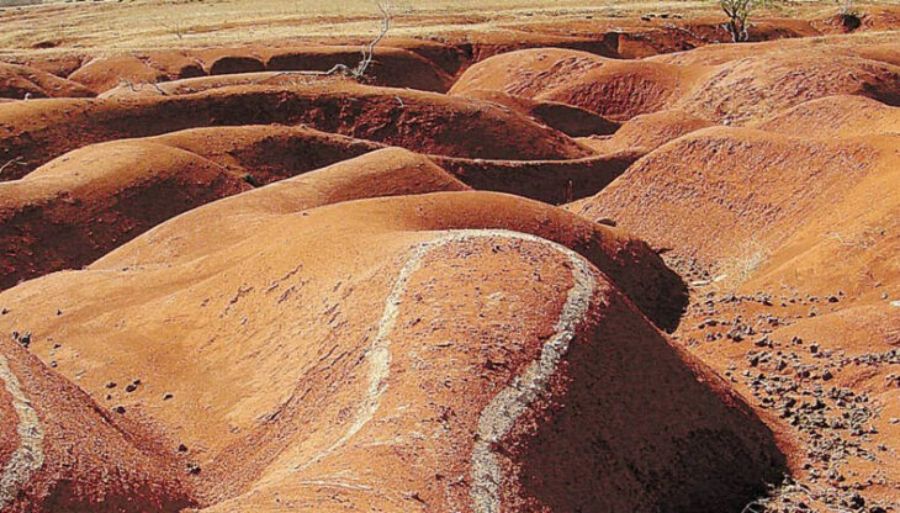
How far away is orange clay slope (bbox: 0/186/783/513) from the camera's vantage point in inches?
255

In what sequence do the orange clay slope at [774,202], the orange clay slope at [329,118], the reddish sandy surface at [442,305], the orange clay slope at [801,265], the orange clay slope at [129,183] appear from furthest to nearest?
the orange clay slope at [329,118], the orange clay slope at [129,183], the orange clay slope at [774,202], the orange clay slope at [801,265], the reddish sandy surface at [442,305]

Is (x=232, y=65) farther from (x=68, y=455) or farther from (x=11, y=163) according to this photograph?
(x=68, y=455)

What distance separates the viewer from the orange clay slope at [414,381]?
6.47m

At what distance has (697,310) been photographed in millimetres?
13414

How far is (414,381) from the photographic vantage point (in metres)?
7.18

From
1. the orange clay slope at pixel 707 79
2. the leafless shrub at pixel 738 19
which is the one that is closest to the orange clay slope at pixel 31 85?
the orange clay slope at pixel 707 79

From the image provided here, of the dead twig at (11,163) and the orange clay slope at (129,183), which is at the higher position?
the orange clay slope at (129,183)

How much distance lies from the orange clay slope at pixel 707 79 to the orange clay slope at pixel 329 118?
4.03 metres

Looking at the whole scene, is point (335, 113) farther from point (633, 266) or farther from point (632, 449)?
point (632, 449)

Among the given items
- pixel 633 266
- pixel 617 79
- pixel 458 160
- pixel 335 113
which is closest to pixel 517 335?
pixel 633 266

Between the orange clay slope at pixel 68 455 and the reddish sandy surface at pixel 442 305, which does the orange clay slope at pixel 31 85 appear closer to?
the reddish sandy surface at pixel 442 305

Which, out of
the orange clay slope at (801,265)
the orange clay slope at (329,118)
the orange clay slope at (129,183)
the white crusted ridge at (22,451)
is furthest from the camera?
the orange clay slope at (329,118)

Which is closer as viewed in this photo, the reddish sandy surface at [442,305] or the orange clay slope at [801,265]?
the reddish sandy surface at [442,305]

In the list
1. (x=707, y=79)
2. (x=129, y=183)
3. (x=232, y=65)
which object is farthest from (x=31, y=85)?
(x=707, y=79)
